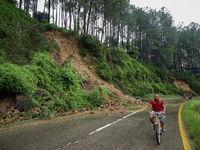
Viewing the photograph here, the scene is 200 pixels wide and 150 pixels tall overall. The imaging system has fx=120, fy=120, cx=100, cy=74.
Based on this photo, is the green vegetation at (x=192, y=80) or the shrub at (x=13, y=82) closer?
the shrub at (x=13, y=82)

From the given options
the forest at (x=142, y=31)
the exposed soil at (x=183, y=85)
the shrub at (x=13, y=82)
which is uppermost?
the forest at (x=142, y=31)

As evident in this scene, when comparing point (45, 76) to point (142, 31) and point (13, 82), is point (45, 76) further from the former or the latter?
point (142, 31)

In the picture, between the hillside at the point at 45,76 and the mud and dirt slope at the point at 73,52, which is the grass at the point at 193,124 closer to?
the hillside at the point at 45,76

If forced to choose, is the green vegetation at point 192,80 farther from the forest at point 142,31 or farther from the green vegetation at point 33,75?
the green vegetation at point 33,75

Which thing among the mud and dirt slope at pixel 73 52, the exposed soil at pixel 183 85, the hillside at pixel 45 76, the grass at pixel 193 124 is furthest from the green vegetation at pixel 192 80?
the grass at pixel 193 124

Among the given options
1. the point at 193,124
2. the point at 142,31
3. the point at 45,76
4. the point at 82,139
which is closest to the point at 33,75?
the point at 45,76

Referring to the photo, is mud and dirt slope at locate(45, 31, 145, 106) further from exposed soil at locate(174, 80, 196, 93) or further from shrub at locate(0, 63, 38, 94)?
exposed soil at locate(174, 80, 196, 93)

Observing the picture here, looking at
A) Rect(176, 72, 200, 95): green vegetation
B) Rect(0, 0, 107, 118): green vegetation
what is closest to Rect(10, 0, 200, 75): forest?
Rect(176, 72, 200, 95): green vegetation

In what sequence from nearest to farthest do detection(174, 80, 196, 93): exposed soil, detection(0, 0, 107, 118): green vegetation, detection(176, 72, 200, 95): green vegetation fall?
1. detection(0, 0, 107, 118): green vegetation
2. detection(174, 80, 196, 93): exposed soil
3. detection(176, 72, 200, 95): green vegetation

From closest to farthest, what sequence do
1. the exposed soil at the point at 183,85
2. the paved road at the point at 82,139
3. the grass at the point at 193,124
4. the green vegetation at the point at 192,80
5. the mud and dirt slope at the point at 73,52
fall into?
the paved road at the point at 82,139 → the grass at the point at 193,124 → the mud and dirt slope at the point at 73,52 → the exposed soil at the point at 183,85 → the green vegetation at the point at 192,80

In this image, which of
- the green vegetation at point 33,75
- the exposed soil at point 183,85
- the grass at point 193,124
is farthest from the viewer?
the exposed soil at point 183,85

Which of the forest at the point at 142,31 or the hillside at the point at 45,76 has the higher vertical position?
the forest at the point at 142,31

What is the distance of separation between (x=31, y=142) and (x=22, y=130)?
1241mm

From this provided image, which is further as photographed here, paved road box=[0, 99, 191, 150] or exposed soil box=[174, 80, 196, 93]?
exposed soil box=[174, 80, 196, 93]
